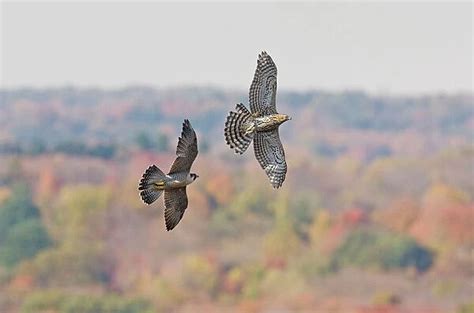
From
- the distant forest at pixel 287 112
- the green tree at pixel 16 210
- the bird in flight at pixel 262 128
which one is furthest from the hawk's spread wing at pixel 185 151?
the distant forest at pixel 287 112

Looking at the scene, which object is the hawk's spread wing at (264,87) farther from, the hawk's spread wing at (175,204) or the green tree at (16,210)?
the green tree at (16,210)

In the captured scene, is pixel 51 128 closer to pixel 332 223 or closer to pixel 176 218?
pixel 332 223

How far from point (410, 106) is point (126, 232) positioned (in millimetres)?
78382

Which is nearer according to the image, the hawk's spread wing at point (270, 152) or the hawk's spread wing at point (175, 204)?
the hawk's spread wing at point (175, 204)

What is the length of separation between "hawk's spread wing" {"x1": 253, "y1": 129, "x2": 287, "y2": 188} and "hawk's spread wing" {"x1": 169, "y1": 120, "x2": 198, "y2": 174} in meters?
0.66

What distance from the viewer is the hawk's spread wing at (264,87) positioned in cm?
988

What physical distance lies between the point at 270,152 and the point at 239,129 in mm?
337

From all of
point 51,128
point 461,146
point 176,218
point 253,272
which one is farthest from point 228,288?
point 176,218

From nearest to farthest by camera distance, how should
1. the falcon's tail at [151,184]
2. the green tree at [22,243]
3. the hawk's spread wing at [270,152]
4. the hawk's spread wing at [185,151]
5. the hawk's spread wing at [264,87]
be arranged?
the falcon's tail at [151,184], the hawk's spread wing at [185,151], the hawk's spread wing at [270,152], the hawk's spread wing at [264,87], the green tree at [22,243]

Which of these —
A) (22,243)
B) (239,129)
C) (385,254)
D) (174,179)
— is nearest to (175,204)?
(174,179)

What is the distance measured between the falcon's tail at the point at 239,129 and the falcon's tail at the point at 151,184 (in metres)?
0.62

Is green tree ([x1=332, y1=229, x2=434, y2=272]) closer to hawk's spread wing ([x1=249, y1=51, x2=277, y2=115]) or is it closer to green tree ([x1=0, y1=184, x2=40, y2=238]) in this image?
green tree ([x1=0, y1=184, x2=40, y2=238])

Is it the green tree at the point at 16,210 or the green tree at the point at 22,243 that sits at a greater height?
the green tree at the point at 16,210

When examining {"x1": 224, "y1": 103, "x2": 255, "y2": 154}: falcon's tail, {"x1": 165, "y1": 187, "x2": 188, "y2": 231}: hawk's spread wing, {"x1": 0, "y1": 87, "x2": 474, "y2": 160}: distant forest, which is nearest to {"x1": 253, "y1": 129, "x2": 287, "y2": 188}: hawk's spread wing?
{"x1": 224, "y1": 103, "x2": 255, "y2": 154}: falcon's tail
